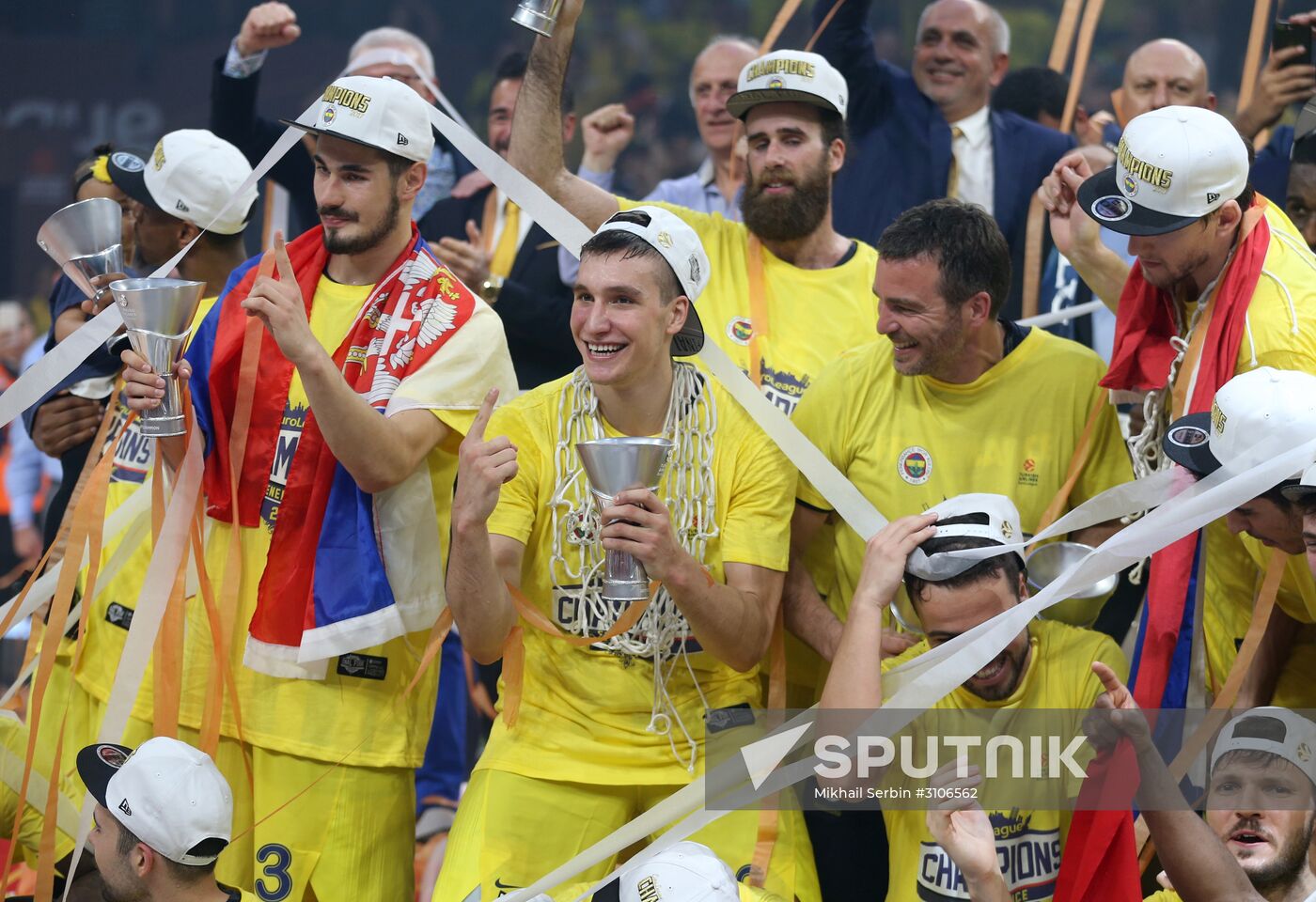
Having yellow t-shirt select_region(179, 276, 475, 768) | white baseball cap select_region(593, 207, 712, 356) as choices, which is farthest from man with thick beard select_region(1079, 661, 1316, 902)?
yellow t-shirt select_region(179, 276, 475, 768)

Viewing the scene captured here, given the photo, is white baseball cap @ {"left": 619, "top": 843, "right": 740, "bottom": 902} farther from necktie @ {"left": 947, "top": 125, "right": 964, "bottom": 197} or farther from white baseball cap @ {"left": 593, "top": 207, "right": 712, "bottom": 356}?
necktie @ {"left": 947, "top": 125, "right": 964, "bottom": 197}

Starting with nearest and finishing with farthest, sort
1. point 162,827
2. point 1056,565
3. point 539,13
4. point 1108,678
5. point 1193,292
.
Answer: point 1108,678
point 162,827
point 1056,565
point 1193,292
point 539,13

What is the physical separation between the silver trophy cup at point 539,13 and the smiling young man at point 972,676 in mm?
1798

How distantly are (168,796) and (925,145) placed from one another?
339 cm

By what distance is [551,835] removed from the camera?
12.2ft

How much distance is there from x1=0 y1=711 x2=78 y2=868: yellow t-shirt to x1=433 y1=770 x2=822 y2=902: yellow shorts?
126cm

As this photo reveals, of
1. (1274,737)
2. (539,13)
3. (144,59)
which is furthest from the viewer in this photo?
(144,59)

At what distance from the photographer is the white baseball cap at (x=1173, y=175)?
3768mm

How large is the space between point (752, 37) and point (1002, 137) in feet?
15.6

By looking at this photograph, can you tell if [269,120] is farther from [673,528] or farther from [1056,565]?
[1056,565]

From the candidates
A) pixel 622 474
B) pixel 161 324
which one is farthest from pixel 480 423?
pixel 161 324

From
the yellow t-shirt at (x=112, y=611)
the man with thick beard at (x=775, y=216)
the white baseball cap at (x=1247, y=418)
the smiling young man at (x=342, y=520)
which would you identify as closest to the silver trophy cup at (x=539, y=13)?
the man with thick beard at (x=775, y=216)

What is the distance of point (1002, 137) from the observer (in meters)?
5.89

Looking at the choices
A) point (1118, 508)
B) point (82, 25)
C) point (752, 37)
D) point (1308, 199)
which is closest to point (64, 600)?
point (1118, 508)
